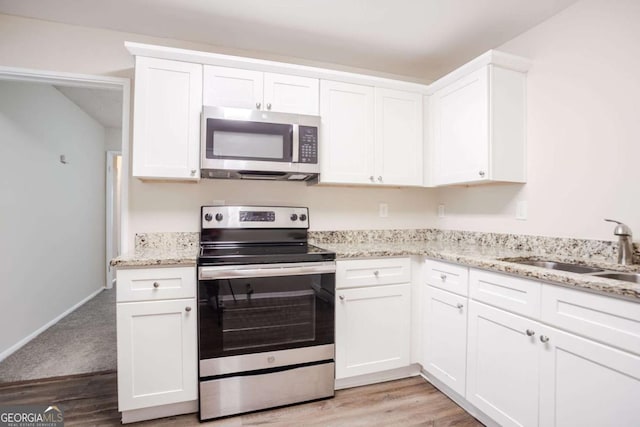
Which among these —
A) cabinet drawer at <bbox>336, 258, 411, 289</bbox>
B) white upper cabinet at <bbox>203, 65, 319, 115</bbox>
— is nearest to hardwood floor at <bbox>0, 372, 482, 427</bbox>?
cabinet drawer at <bbox>336, 258, 411, 289</bbox>

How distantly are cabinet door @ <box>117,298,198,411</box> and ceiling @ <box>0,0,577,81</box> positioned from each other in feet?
5.79

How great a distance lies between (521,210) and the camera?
2.16m

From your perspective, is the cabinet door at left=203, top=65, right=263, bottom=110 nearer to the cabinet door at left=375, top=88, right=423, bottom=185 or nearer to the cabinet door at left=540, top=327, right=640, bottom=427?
the cabinet door at left=375, top=88, right=423, bottom=185

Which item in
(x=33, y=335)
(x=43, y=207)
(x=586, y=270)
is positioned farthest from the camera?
(x=43, y=207)

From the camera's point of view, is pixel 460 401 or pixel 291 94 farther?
pixel 291 94

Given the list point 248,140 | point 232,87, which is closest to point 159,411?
point 248,140

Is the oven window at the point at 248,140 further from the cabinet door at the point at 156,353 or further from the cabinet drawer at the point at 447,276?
the cabinet drawer at the point at 447,276

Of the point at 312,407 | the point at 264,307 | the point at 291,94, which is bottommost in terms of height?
the point at 312,407

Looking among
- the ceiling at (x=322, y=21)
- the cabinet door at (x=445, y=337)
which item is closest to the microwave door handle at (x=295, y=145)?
the ceiling at (x=322, y=21)

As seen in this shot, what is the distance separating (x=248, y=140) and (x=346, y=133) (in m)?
0.70

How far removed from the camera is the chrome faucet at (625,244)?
1.54m

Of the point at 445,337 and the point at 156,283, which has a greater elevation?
the point at 156,283

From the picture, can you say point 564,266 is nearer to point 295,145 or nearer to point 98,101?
point 295,145

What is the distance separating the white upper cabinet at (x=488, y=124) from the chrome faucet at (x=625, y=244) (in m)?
0.65
